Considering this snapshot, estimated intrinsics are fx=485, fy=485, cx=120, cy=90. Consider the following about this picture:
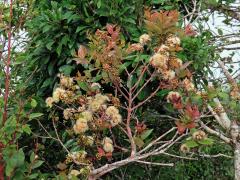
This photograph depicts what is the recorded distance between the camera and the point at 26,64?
11.6ft

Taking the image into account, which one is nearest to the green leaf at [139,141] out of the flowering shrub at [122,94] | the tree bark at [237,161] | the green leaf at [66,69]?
the flowering shrub at [122,94]

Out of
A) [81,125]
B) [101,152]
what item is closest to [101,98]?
[81,125]

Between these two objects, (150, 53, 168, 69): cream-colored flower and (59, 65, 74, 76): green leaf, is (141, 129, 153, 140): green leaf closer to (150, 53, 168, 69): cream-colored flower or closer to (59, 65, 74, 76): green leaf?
(150, 53, 168, 69): cream-colored flower

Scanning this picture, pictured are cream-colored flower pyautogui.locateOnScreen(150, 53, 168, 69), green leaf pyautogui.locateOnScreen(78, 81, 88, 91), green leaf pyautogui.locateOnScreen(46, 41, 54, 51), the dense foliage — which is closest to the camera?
cream-colored flower pyautogui.locateOnScreen(150, 53, 168, 69)

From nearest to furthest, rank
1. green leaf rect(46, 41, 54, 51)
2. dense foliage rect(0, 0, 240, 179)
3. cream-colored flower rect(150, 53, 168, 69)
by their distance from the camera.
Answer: cream-colored flower rect(150, 53, 168, 69) → dense foliage rect(0, 0, 240, 179) → green leaf rect(46, 41, 54, 51)

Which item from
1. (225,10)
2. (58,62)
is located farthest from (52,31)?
(225,10)

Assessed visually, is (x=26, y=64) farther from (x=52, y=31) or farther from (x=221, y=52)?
(x=221, y=52)

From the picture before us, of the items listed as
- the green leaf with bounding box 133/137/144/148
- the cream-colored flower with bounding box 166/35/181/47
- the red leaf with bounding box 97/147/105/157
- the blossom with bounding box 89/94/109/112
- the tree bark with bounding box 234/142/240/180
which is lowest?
the tree bark with bounding box 234/142/240/180

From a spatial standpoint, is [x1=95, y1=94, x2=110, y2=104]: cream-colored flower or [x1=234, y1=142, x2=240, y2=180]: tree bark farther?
[x1=234, y1=142, x2=240, y2=180]: tree bark

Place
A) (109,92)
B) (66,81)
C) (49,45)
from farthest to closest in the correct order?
(109,92) < (49,45) < (66,81)

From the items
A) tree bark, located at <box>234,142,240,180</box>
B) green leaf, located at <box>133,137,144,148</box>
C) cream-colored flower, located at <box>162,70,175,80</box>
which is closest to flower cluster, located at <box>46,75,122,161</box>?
green leaf, located at <box>133,137,144,148</box>

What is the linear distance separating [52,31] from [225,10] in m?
1.73

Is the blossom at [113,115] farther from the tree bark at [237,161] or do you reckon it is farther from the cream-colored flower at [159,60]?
the tree bark at [237,161]

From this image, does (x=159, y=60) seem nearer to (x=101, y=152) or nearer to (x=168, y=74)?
(x=168, y=74)
